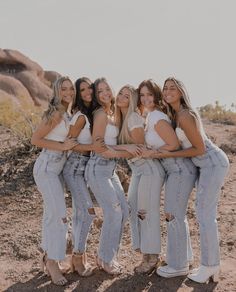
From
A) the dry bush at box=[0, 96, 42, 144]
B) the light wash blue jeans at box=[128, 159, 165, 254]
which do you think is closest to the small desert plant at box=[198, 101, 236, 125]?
the dry bush at box=[0, 96, 42, 144]

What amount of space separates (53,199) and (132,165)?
2.51 ft

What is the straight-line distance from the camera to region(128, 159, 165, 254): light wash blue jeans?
411cm

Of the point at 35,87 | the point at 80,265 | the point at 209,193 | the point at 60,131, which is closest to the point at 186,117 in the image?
the point at 209,193

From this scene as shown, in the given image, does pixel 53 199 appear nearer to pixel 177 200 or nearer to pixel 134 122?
pixel 134 122

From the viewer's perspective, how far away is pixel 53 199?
407 cm

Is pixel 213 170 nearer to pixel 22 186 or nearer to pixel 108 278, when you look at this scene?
pixel 108 278

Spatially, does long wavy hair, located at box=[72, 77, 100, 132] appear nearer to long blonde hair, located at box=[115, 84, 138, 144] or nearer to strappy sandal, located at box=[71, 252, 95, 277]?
long blonde hair, located at box=[115, 84, 138, 144]

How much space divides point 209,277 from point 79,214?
127 cm

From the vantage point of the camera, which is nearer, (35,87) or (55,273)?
(55,273)

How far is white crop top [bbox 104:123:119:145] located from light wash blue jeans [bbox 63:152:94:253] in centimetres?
26

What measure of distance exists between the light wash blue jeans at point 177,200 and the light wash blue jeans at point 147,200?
102 mm

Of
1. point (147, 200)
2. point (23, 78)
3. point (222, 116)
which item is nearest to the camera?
point (147, 200)

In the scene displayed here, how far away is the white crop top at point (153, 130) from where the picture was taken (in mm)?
4008

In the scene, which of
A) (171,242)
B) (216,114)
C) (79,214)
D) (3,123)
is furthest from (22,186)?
(216,114)
